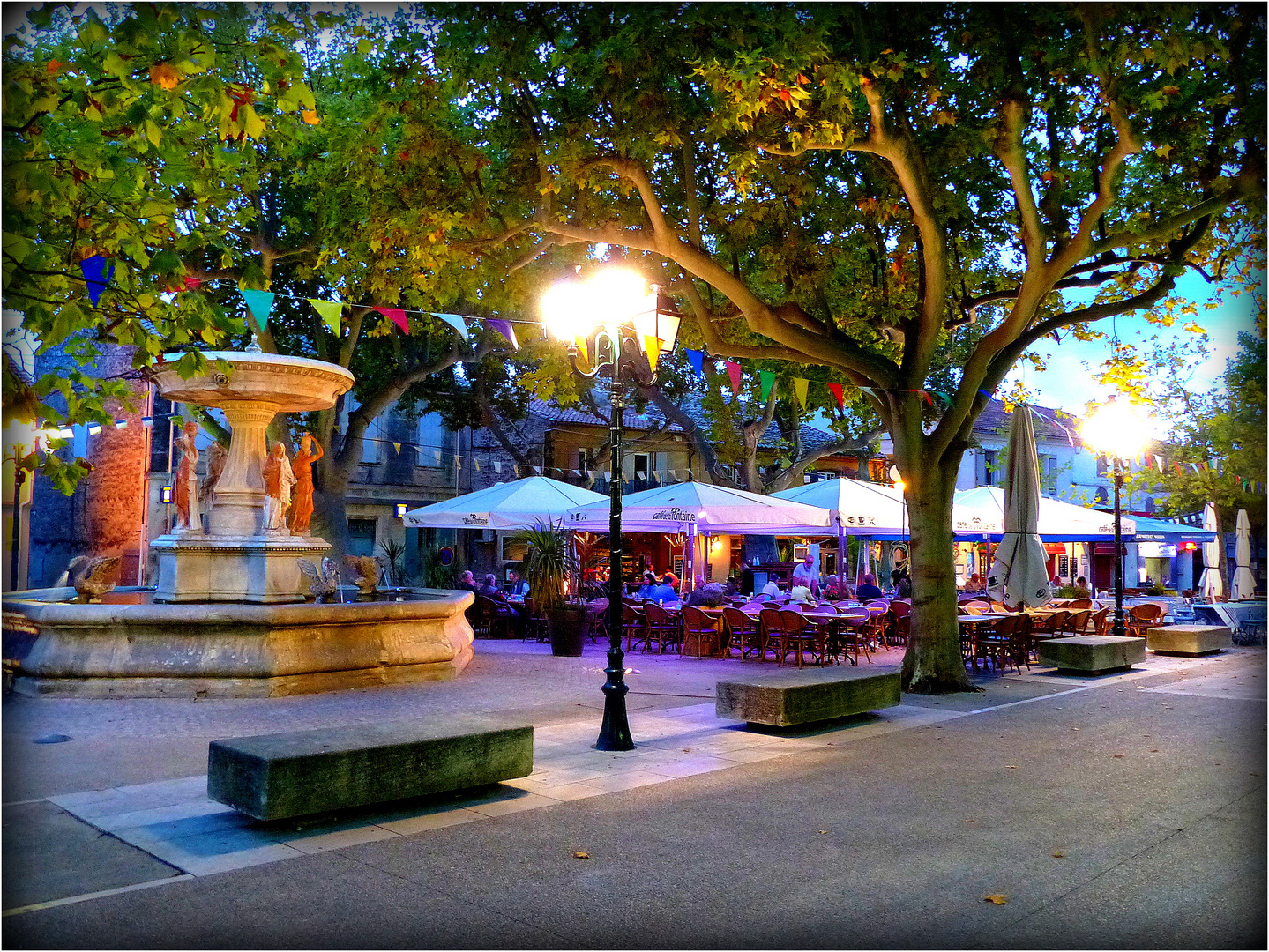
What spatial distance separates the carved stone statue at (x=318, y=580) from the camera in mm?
13281

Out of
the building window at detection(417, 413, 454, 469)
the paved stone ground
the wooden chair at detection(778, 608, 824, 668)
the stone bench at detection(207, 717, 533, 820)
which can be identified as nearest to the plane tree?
the wooden chair at detection(778, 608, 824, 668)

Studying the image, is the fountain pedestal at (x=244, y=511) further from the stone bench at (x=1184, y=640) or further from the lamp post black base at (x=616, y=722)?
the stone bench at (x=1184, y=640)

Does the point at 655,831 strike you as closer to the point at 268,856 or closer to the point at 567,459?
the point at 268,856

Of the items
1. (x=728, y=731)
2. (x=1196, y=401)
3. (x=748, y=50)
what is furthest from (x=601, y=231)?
(x=1196, y=401)

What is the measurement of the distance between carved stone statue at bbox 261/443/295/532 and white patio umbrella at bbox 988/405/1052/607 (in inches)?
387

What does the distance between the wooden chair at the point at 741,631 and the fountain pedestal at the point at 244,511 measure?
632 centimetres

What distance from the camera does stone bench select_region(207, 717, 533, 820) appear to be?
575cm

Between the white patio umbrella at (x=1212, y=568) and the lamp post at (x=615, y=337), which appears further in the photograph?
the white patio umbrella at (x=1212, y=568)

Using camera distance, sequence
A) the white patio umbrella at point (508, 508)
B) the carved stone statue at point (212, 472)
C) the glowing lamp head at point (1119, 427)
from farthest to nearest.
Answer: the white patio umbrella at point (508, 508), the glowing lamp head at point (1119, 427), the carved stone statue at point (212, 472)

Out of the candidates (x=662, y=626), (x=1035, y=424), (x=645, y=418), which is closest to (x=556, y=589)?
(x=662, y=626)

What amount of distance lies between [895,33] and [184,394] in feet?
31.9

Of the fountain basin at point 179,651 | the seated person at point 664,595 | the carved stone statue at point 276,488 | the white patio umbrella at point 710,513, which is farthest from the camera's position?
the seated person at point 664,595

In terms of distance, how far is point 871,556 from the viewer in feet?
137

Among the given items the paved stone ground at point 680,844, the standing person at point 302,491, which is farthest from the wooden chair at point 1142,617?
the standing person at point 302,491
